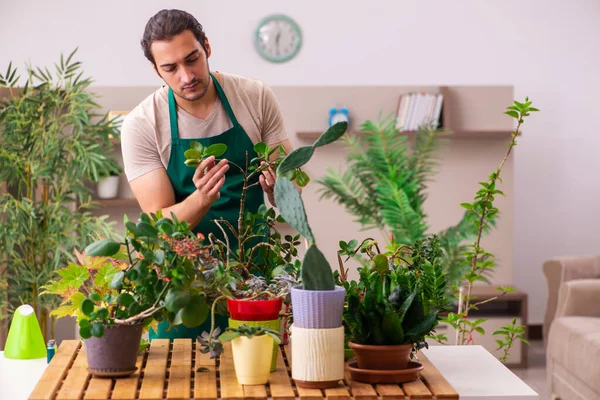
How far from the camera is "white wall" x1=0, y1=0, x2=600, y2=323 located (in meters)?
6.14

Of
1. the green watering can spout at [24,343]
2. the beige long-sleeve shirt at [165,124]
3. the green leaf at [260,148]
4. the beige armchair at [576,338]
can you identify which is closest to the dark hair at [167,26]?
the beige long-sleeve shirt at [165,124]

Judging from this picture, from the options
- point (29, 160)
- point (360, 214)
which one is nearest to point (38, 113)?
point (29, 160)

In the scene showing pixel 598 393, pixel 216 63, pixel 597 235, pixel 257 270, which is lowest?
pixel 598 393

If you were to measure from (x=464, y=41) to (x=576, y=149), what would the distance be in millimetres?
1231

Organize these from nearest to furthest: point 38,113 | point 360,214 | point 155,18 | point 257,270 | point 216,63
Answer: point 257,270
point 155,18
point 38,113
point 360,214
point 216,63

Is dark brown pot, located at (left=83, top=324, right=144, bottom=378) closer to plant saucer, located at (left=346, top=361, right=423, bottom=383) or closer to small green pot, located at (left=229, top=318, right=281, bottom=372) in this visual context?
small green pot, located at (left=229, top=318, right=281, bottom=372)

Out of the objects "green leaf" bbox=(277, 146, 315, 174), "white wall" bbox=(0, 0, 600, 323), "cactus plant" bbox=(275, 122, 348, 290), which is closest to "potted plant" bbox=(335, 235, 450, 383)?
"cactus plant" bbox=(275, 122, 348, 290)

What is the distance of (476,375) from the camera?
5.31 ft

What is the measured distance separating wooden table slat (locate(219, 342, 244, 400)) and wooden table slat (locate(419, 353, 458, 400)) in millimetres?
313

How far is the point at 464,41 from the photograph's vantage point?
6.41 metres

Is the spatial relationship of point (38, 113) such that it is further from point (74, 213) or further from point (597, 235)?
point (597, 235)

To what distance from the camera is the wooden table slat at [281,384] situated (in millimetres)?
1329

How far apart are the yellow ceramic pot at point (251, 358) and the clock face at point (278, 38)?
16.5 feet

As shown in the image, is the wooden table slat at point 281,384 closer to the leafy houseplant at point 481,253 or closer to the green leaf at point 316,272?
the green leaf at point 316,272
